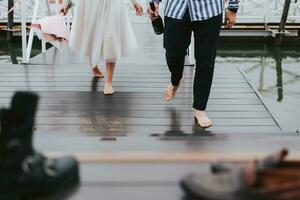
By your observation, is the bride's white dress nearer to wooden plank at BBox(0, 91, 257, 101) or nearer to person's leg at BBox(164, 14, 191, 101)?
wooden plank at BBox(0, 91, 257, 101)

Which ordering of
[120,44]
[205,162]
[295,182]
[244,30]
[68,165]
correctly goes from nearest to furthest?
[295,182] < [68,165] < [205,162] < [120,44] < [244,30]

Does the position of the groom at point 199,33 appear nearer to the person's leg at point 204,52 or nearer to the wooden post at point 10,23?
the person's leg at point 204,52

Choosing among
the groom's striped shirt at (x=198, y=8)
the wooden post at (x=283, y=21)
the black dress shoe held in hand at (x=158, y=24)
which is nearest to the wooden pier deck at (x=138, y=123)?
the black dress shoe held in hand at (x=158, y=24)

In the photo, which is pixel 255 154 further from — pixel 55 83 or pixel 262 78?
pixel 262 78

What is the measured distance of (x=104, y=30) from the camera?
377 centimetres

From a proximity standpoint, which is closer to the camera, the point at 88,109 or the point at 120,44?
the point at 88,109

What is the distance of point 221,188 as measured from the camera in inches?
44.4

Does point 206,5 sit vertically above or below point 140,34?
above

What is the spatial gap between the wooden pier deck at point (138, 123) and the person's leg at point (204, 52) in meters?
0.24

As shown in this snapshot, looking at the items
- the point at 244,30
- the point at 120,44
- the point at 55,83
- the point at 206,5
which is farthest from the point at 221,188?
the point at 244,30

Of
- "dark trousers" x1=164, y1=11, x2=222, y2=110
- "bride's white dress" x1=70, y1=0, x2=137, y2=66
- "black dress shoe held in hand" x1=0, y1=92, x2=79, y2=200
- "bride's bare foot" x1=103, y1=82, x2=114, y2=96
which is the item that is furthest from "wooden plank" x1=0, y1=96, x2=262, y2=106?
"black dress shoe held in hand" x1=0, y1=92, x2=79, y2=200

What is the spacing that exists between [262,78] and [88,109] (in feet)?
9.28

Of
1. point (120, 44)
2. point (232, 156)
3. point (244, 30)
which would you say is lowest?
point (244, 30)

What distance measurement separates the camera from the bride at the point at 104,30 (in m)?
3.75
